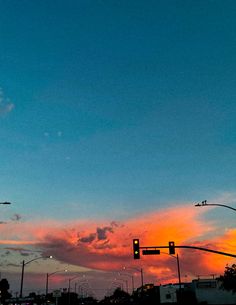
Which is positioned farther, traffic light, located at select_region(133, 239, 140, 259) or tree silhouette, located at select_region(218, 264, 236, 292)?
tree silhouette, located at select_region(218, 264, 236, 292)

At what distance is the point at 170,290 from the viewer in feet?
401

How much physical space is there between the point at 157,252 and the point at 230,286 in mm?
45861

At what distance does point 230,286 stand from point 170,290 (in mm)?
39339

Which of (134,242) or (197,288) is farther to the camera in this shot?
(197,288)

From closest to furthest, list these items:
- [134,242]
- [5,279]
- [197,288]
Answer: [134,242] → [197,288] → [5,279]

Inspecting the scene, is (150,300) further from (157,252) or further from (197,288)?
(157,252)

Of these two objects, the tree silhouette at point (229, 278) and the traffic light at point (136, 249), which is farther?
the tree silhouette at point (229, 278)

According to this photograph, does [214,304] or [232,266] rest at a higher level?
[232,266]

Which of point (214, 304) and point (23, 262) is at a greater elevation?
point (23, 262)

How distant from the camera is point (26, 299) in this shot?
317 ft

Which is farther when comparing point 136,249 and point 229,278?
point 229,278

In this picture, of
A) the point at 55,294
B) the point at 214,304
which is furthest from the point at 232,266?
the point at 55,294

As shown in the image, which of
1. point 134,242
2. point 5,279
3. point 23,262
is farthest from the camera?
point 5,279

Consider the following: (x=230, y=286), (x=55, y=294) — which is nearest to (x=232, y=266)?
(x=230, y=286)
